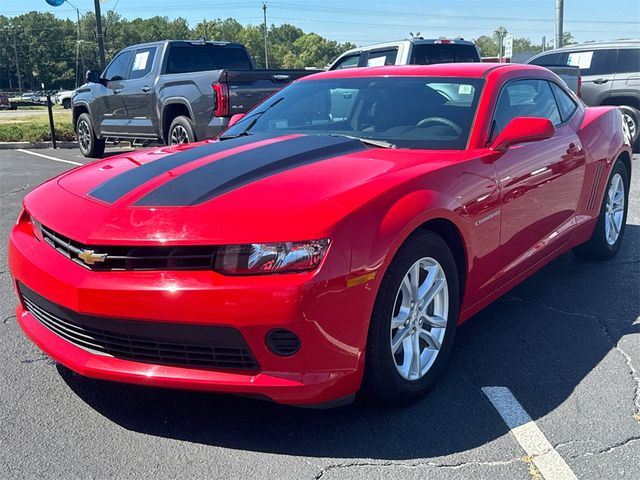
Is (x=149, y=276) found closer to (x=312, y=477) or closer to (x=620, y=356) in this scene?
(x=312, y=477)

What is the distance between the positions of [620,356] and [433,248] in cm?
136

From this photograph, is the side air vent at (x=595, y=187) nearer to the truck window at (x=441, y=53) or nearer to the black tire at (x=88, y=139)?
the truck window at (x=441, y=53)

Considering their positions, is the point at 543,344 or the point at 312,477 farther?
the point at 543,344

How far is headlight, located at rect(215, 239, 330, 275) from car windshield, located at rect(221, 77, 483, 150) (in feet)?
4.30

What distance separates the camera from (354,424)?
2.84 m

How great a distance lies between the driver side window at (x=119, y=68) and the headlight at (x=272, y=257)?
962 cm

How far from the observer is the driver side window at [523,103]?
3849 mm

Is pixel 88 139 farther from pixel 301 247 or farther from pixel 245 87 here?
pixel 301 247

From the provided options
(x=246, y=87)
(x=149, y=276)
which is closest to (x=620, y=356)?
(x=149, y=276)

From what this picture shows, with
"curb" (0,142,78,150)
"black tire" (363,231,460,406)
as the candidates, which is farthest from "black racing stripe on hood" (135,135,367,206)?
"curb" (0,142,78,150)

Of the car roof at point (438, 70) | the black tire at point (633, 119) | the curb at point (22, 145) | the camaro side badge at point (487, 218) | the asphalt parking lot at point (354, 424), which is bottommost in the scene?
the curb at point (22, 145)

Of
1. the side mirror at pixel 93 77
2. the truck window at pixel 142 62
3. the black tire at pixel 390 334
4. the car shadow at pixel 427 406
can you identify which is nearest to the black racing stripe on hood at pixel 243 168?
the black tire at pixel 390 334

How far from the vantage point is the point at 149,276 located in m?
2.52

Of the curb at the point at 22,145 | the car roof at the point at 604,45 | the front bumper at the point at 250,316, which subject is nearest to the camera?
the front bumper at the point at 250,316
